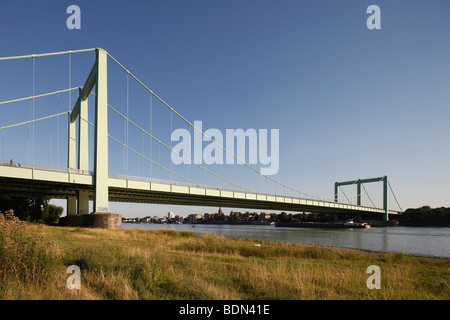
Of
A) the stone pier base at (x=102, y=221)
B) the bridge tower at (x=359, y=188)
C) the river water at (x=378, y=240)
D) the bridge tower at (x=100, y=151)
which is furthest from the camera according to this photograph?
the bridge tower at (x=359, y=188)

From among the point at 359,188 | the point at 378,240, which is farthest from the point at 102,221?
the point at 359,188

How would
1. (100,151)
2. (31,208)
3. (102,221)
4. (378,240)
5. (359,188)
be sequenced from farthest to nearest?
1. (359,188)
2. (31,208)
3. (378,240)
4. (100,151)
5. (102,221)

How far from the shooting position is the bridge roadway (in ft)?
99.7

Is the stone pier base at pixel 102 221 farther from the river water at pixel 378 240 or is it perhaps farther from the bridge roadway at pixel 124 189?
the river water at pixel 378 240

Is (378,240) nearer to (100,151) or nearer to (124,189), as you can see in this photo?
(124,189)

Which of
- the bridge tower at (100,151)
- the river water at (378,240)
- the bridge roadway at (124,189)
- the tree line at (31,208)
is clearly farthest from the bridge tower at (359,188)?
the bridge tower at (100,151)

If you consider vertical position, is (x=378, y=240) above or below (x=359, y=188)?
below

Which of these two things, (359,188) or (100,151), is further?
(359,188)

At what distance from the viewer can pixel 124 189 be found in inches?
1503

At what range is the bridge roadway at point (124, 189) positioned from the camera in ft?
99.7

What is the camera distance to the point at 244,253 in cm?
1513
